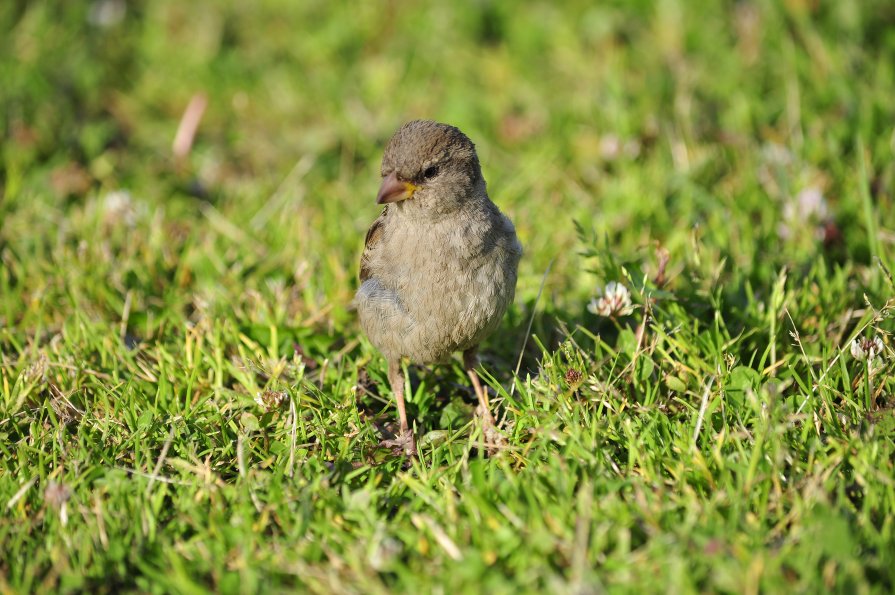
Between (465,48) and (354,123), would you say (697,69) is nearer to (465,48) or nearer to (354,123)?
(465,48)

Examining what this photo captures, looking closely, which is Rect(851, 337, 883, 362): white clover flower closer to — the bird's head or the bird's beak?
the bird's head

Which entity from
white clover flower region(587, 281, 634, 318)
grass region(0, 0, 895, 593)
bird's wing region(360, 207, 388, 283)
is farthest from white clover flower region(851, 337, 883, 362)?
bird's wing region(360, 207, 388, 283)

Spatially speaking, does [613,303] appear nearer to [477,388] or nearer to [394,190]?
[477,388]

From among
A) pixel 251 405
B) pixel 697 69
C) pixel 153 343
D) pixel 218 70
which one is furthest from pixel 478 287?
pixel 218 70

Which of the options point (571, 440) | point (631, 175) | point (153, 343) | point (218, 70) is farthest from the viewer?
point (218, 70)

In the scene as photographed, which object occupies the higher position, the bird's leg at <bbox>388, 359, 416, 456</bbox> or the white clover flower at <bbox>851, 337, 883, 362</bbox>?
the white clover flower at <bbox>851, 337, 883, 362</bbox>

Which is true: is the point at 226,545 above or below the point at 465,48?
below

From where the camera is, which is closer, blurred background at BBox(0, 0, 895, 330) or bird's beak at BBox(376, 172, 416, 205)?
bird's beak at BBox(376, 172, 416, 205)

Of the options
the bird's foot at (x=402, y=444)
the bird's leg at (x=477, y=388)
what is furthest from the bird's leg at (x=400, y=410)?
the bird's leg at (x=477, y=388)
